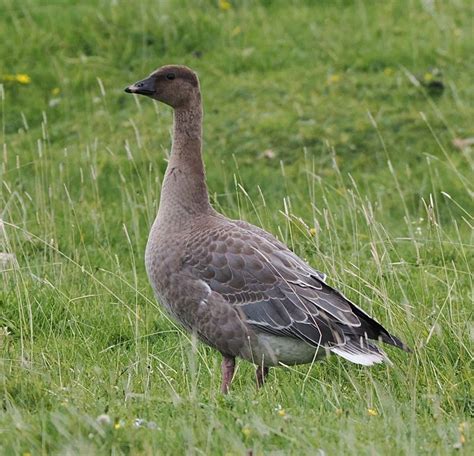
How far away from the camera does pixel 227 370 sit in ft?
20.2

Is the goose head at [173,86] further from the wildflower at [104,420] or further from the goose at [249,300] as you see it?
the wildflower at [104,420]

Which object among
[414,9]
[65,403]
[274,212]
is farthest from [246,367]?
[414,9]

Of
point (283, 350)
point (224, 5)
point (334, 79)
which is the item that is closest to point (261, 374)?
point (283, 350)

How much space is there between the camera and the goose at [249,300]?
6.00m

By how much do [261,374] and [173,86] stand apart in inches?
74.5

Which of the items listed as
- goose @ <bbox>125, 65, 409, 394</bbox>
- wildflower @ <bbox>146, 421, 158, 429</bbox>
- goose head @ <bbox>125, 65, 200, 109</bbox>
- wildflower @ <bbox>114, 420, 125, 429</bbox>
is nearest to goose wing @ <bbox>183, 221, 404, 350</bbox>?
goose @ <bbox>125, 65, 409, 394</bbox>

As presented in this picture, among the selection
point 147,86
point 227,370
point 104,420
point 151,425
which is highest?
point 147,86

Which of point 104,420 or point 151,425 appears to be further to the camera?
point 151,425

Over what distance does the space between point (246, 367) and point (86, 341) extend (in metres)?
0.92

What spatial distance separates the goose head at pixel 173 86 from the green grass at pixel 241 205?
98 cm

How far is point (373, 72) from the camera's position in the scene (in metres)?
11.7

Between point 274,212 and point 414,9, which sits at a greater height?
point 414,9

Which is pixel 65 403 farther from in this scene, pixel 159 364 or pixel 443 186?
pixel 443 186

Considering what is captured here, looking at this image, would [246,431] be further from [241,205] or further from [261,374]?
[241,205]
